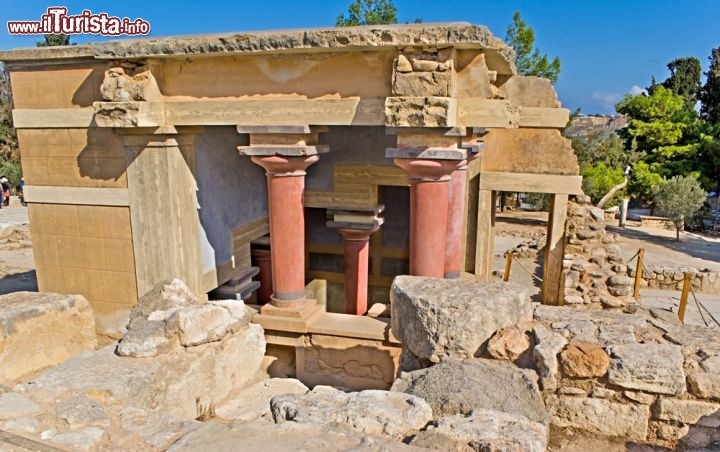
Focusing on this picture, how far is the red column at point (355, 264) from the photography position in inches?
362

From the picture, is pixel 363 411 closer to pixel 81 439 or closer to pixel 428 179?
pixel 81 439

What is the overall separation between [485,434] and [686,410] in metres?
1.52

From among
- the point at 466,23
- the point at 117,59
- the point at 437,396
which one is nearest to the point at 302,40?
the point at 466,23

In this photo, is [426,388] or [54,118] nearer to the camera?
[426,388]

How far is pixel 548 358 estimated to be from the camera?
3418 millimetres

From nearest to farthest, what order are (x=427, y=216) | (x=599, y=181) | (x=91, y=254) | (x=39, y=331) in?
(x=39, y=331), (x=427, y=216), (x=91, y=254), (x=599, y=181)

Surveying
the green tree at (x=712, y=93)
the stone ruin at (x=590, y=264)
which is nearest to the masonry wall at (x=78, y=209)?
the stone ruin at (x=590, y=264)

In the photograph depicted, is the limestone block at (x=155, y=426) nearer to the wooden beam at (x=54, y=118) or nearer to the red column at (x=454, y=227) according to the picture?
the wooden beam at (x=54, y=118)

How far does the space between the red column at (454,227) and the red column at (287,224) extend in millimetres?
2245

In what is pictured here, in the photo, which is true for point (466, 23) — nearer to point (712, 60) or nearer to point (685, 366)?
point (685, 366)

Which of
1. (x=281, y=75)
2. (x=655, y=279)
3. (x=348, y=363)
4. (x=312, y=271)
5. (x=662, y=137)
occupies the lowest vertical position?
(x=655, y=279)

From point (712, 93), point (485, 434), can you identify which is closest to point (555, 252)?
point (485, 434)

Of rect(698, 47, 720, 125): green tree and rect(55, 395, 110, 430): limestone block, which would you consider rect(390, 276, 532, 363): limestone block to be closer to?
rect(55, 395, 110, 430): limestone block

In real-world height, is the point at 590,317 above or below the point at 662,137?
below
